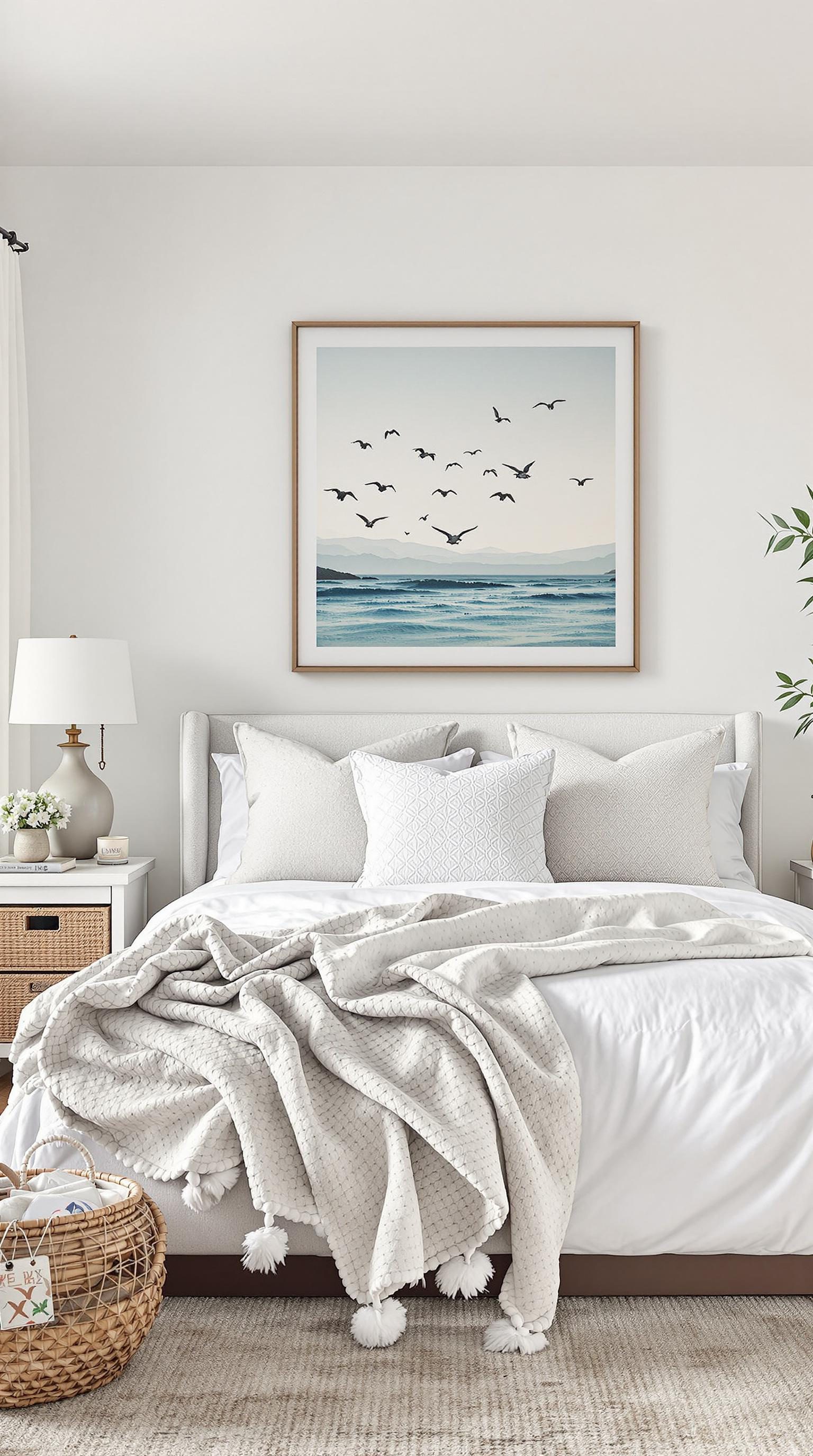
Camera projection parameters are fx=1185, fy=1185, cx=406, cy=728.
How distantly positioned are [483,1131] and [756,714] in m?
2.29

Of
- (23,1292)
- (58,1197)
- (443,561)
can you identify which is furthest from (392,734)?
(23,1292)

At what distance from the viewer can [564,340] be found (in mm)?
3951

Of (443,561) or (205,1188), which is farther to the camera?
(443,561)

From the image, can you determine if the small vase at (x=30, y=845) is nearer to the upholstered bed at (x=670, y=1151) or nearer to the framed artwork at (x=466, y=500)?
the framed artwork at (x=466, y=500)

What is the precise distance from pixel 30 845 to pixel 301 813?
79cm

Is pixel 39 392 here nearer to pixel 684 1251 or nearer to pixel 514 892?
pixel 514 892

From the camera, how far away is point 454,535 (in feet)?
13.0

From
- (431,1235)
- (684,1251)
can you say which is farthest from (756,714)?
(431,1235)

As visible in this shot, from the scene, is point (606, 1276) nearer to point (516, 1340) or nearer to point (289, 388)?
point (516, 1340)

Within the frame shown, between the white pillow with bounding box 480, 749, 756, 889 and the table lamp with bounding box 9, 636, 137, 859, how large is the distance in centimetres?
117

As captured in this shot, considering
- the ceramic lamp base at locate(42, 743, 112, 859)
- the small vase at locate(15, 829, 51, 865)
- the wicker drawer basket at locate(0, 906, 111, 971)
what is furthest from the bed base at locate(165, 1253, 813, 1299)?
the ceramic lamp base at locate(42, 743, 112, 859)

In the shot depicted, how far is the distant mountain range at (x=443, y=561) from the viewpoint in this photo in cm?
398

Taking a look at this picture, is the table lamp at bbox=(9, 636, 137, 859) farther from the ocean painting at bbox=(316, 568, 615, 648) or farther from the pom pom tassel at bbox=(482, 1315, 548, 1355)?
the pom pom tassel at bbox=(482, 1315, 548, 1355)

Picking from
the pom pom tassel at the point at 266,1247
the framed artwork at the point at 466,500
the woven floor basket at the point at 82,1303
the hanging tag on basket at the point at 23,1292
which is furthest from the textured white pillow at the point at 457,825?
the hanging tag on basket at the point at 23,1292
